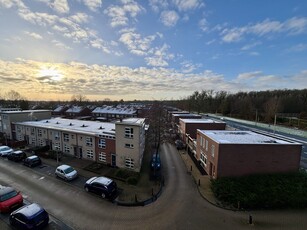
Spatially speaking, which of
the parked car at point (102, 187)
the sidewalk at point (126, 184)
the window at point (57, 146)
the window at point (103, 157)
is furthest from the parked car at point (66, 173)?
the window at point (57, 146)

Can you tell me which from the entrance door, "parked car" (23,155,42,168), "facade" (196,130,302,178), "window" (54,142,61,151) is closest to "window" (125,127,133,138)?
the entrance door

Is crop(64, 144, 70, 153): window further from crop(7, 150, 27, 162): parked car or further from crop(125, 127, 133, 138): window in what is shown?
crop(125, 127, 133, 138): window

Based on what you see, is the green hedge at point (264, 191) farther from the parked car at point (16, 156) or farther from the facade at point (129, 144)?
the parked car at point (16, 156)

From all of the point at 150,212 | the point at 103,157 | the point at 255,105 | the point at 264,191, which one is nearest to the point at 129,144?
the point at 103,157

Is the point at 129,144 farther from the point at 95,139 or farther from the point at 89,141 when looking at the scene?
the point at 89,141

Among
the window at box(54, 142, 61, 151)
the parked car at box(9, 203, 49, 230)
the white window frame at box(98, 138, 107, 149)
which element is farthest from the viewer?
the window at box(54, 142, 61, 151)

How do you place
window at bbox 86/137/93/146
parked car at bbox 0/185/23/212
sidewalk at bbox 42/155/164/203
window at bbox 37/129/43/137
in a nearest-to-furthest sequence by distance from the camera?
1. parked car at bbox 0/185/23/212
2. sidewalk at bbox 42/155/164/203
3. window at bbox 86/137/93/146
4. window at bbox 37/129/43/137
